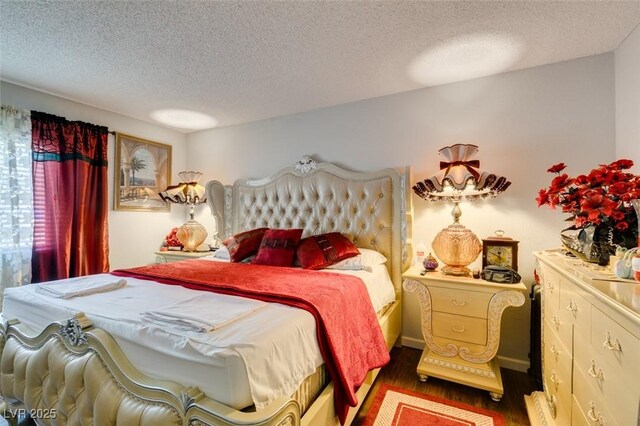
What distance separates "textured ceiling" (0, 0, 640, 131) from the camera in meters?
1.63

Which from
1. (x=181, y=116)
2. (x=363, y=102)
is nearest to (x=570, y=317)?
(x=363, y=102)

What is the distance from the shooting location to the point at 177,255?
336 cm

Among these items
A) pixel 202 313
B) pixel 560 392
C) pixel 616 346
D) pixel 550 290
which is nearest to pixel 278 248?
pixel 202 313

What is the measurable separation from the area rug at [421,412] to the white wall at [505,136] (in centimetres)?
75

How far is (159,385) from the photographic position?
3.52ft

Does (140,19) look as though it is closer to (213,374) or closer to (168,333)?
(168,333)

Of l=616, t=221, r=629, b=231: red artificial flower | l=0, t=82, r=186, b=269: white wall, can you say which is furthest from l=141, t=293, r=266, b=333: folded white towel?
l=0, t=82, r=186, b=269: white wall

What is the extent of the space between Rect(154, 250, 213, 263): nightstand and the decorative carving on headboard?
147cm

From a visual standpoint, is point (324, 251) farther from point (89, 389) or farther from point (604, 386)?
point (604, 386)

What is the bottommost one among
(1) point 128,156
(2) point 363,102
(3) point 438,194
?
(3) point 438,194

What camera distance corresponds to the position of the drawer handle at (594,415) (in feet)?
3.25

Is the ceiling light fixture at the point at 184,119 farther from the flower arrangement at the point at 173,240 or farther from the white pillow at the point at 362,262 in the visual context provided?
the white pillow at the point at 362,262

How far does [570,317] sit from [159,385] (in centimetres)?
175

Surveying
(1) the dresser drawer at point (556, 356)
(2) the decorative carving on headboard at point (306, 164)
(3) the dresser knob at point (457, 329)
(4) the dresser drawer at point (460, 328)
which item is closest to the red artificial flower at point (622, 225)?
(1) the dresser drawer at point (556, 356)
